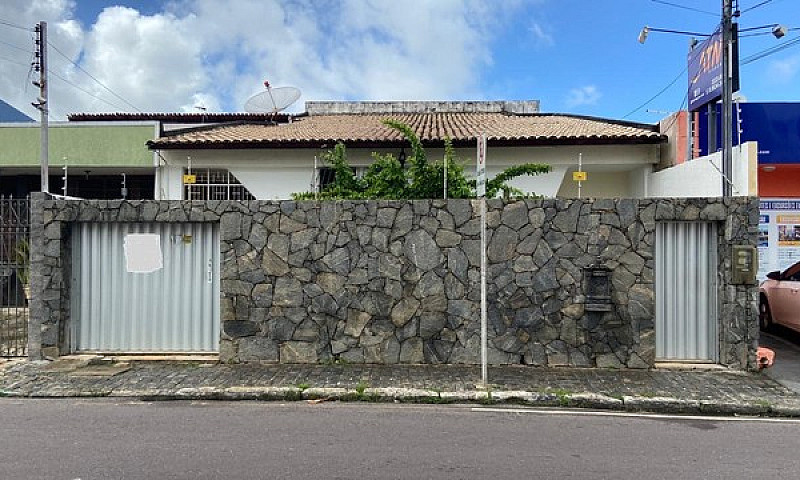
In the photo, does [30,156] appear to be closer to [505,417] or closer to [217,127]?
[217,127]

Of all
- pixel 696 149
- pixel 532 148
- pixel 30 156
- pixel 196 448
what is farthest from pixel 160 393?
pixel 30 156

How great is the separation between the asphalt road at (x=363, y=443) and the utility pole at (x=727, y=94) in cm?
402

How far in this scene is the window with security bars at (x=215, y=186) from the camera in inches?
571

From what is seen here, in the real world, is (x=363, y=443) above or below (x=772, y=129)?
below

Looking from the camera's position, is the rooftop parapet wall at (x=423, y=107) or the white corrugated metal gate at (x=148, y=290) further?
the rooftop parapet wall at (x=423, y=107)

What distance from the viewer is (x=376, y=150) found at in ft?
45.0

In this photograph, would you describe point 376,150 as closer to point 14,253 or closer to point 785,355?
Result: point 14,253

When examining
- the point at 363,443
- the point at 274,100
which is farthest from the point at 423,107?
the point at 363,443

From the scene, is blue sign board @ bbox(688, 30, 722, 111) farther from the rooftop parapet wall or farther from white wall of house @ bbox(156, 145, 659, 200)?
the rooftop parapet wall

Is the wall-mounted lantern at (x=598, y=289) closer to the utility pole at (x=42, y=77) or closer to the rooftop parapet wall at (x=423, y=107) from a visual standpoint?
the utility pole at (x=42, y=77)

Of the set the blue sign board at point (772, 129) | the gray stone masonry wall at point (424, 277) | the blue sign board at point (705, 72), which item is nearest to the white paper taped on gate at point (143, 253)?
the gray stone masonry wall at point (424, 277)

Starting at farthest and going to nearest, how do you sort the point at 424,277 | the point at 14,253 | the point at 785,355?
the point at 785,355
the point at 14,253
the point at 424,277

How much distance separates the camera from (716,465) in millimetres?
4945

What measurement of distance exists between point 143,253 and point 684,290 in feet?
26.2
